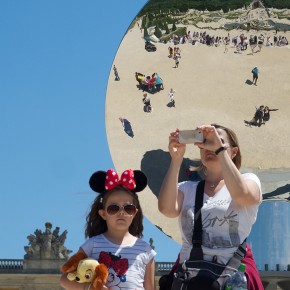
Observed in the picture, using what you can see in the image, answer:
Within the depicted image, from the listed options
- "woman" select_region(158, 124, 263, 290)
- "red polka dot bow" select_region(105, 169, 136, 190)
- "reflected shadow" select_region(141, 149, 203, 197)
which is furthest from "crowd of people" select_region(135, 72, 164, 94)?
"woman" select_region(158, 124, 263, 290)

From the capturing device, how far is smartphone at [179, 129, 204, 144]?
19.0 feet

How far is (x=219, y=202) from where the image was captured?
5848 millimetres

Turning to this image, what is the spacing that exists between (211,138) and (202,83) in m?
15.4

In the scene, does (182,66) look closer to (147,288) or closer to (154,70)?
(154,70)

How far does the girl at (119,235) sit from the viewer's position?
601cm

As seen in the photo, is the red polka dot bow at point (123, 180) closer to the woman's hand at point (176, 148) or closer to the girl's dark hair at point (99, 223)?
the girl's dark hair at point (99, 223)

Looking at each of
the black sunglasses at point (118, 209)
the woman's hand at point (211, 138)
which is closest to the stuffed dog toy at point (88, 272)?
the black sunglasses at point (118, 209)

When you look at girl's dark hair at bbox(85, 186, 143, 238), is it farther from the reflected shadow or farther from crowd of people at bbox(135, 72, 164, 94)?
crowd of people at bbox(135, 72, 164, 94)

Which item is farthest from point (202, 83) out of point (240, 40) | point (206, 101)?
point (240, 40)

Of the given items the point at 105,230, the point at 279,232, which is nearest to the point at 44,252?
the point at 279,232

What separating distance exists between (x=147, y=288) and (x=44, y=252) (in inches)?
1126

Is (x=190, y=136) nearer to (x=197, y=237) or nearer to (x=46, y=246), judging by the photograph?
(x=197, y=237)

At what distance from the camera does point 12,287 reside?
33.1 m

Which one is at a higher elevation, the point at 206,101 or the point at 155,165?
the point at 206,101
